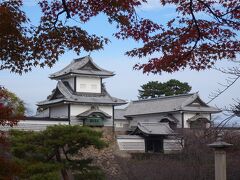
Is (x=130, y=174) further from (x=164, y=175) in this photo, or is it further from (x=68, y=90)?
(x=68, y=90)

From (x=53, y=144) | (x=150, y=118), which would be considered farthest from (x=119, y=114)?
(x=53, y=144)

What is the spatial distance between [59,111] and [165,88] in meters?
20.8

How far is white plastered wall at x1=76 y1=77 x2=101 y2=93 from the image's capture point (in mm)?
31891

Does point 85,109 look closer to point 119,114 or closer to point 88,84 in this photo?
point 88,84

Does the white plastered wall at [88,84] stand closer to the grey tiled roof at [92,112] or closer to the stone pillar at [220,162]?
the grey tiled roof at [92,112]

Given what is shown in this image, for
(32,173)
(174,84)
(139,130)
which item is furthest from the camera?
(174,84)

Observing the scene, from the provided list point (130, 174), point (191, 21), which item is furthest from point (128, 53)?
point (130, 174)

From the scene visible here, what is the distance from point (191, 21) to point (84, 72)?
25472mm

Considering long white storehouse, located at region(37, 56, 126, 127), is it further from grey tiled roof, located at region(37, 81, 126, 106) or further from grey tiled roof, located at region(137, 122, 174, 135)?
grey tiled roof, located at region(137, 122, 174, 135)

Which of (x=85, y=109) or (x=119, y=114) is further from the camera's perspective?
(x=119, y=114)

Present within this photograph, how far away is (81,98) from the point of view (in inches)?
1222

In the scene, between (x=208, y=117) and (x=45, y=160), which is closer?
(x=45, y=160)

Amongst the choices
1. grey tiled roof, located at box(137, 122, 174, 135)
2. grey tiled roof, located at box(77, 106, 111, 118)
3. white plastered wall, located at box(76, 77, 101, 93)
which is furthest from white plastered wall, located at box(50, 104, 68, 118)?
grey tiled roof, located at box(137, 122, 174, 135)

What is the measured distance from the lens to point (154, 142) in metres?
30.5
